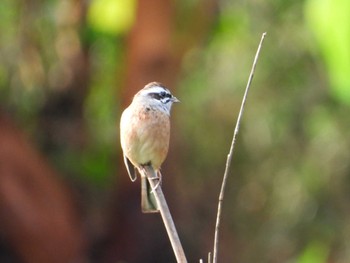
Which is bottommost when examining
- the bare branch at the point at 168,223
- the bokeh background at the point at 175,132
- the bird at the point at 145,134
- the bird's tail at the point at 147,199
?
the bokeh background at the point at 175,132

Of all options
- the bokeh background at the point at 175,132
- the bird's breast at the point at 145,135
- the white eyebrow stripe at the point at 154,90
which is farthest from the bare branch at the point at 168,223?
the bokeh background at the point at 175,132

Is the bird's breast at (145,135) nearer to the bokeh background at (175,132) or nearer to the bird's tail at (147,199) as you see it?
the bird's tail at (147,199)

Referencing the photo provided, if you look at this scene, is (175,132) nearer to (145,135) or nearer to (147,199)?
(147,199)

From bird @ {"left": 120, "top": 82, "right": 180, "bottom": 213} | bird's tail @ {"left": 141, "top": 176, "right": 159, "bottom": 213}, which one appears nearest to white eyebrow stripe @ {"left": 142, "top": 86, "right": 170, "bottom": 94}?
bird @ {"left": 120, "top": 82, "right": 180, "bottom": 213}

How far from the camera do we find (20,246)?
915 centimetres

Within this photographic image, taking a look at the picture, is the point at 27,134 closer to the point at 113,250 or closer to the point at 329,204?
the point at 113,250

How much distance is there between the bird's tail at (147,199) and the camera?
9.97 feet

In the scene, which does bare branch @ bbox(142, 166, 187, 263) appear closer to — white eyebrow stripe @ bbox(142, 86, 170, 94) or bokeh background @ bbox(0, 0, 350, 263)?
white eyebrow stripe @ bbox(142, 86, 170, 94)

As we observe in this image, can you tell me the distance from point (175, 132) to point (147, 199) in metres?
6.15

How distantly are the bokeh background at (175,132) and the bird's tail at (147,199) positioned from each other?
18.1ft

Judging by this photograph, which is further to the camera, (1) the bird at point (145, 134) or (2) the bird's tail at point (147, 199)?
(2) the bird's tail at point (147, 199)

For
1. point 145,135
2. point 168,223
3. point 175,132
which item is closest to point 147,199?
point 145,135

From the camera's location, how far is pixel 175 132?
923 centimetres

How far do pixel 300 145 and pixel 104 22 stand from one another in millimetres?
2461
